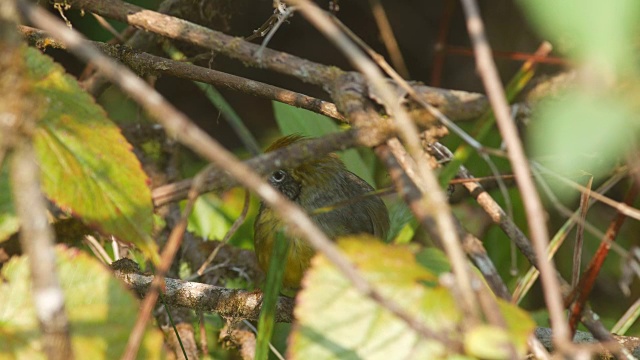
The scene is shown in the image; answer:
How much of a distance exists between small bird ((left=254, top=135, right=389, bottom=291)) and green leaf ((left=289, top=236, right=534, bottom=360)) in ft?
4.62

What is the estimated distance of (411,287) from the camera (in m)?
1.11

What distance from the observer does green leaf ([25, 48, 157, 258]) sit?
4.05 feet

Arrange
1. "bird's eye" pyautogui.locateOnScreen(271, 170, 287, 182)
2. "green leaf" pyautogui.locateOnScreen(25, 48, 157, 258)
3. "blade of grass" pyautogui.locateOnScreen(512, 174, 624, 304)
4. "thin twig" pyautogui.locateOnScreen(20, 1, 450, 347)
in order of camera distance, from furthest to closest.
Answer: "bird's eye" pyautogui.locateOnScreen(271, 170, 287, 182) < "blade of grass" pyautogui.locateOnScreen(512, 174, 624, 304) < "green leaf" pyautogui.locateOnScreen(25, 48, 157, 258) < "thin twig" pyautogui.locateOnScreen(20, 1, 450, 347)

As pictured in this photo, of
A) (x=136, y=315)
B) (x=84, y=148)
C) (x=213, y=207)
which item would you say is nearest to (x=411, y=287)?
(x=136, y=315)

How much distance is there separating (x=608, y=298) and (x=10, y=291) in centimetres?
288

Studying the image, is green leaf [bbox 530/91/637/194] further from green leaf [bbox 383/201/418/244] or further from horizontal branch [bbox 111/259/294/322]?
green leaf [bbox 383/201/418/244]

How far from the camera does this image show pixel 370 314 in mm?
1132

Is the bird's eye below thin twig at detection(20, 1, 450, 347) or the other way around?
the other way around

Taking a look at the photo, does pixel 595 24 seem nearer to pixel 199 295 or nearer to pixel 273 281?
pixel 273 281

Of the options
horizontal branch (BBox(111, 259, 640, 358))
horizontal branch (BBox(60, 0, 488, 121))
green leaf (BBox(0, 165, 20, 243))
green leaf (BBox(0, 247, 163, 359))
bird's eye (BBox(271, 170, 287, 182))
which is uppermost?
bird's eye (BBox(271, 170, 287, 182))

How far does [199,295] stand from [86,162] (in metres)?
0.85

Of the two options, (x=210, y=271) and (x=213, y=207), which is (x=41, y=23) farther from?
(x=213, y=207)

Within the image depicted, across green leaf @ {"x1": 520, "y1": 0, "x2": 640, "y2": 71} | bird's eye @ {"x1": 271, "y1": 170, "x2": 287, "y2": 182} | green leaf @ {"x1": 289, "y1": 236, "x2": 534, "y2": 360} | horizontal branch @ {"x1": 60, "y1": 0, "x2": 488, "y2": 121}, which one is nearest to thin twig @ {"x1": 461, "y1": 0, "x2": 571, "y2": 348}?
green leaf @ {"x1": 289, "y1": 236, "x2": 534, "y2": 360}

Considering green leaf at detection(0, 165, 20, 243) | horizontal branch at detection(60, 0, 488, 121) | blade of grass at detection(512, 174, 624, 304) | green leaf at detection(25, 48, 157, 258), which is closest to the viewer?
green leaf at detection(25, 48, 157, 258)
